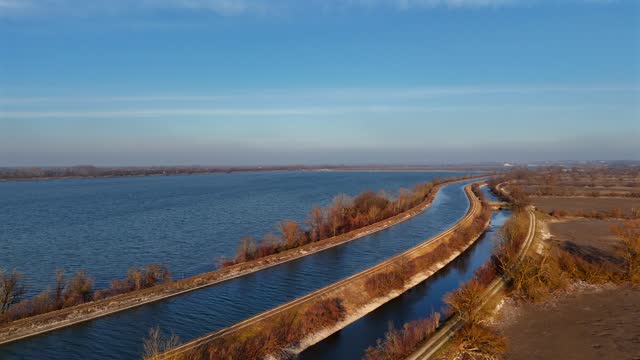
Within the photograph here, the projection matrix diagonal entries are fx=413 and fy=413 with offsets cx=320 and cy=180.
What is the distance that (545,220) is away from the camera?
4891cm

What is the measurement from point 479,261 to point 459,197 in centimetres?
4876

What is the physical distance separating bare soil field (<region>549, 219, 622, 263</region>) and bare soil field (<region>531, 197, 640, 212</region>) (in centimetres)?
1091

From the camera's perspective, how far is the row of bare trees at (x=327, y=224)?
100 ft

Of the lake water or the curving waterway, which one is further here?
the lake water

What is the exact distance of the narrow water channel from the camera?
682 inches

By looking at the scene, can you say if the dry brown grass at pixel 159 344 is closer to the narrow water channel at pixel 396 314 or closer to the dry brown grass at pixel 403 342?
the narrow water channel at pixel 396 314

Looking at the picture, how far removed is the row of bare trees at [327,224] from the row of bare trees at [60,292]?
5618 mm

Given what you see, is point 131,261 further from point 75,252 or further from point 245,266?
point 245,266

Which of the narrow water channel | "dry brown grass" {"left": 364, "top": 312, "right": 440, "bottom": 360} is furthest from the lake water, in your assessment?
"dry brown grass" {"left": 364, "top": 312, "right": 440, "bottom": 360}

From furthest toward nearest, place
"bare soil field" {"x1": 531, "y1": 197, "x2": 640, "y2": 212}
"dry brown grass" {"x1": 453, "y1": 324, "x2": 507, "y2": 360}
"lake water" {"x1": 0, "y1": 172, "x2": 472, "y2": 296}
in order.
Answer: "bare soil field" {"x1": 531, "y1": 197, "x2": 640, "y2": 212} < "lake water" {"x1": 0, "y1": 172, "x2": 472, "y2": 296} < "dry brown grass" {"x1": 453, "y1": 324, "x2": 507, "y2": 360}

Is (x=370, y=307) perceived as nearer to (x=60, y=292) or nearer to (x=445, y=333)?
(x=445, y=333)

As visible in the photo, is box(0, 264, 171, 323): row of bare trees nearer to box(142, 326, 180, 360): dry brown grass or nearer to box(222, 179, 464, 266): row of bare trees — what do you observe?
box(142, 326, 180, 360): dry brown grass

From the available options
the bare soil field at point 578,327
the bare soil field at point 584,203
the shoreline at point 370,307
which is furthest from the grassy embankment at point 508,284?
the bare soil field at point 584,203

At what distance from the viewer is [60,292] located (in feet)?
68.8
